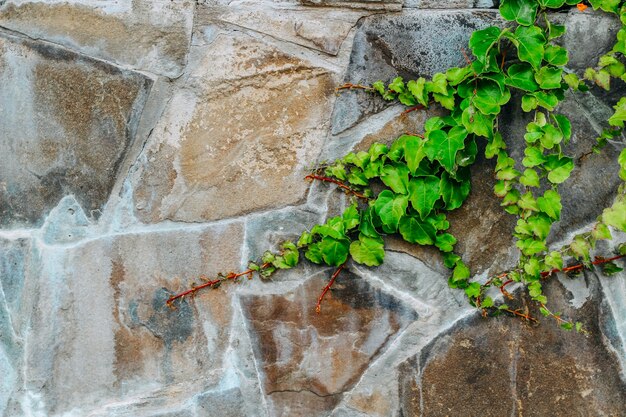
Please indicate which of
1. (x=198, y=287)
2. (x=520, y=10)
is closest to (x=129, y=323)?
(x=198, y=287)

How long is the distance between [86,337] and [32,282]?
18 centimetres

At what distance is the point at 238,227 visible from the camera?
5.35 feet

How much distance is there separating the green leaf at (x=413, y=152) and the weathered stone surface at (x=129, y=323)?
43cm

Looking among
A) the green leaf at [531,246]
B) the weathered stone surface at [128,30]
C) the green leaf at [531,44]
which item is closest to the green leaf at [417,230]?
the green leaf at [531,246]

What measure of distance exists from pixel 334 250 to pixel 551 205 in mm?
511

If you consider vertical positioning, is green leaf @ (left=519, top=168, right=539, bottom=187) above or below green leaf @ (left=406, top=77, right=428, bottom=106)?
below

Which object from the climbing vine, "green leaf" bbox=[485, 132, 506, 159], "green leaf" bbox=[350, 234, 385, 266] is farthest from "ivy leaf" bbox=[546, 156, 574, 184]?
"green leaf" bbox=[350, 234, 385, 266]

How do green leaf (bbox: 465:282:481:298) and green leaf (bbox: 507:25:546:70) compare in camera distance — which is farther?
green leaf (bbox: 465:282:481:298)

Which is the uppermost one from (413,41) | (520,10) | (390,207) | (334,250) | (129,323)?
(520,10)

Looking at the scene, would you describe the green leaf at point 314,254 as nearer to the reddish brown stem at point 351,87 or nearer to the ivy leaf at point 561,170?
the reddish brown stem at point 351,87

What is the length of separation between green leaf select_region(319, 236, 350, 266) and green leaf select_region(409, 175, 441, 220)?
0.18m

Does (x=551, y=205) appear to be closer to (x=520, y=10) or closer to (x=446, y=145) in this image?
(x=446, y=145)

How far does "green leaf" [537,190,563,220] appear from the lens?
1.57 m

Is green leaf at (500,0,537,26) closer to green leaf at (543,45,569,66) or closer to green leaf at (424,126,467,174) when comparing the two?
green leaf at (543,45,569,66)
